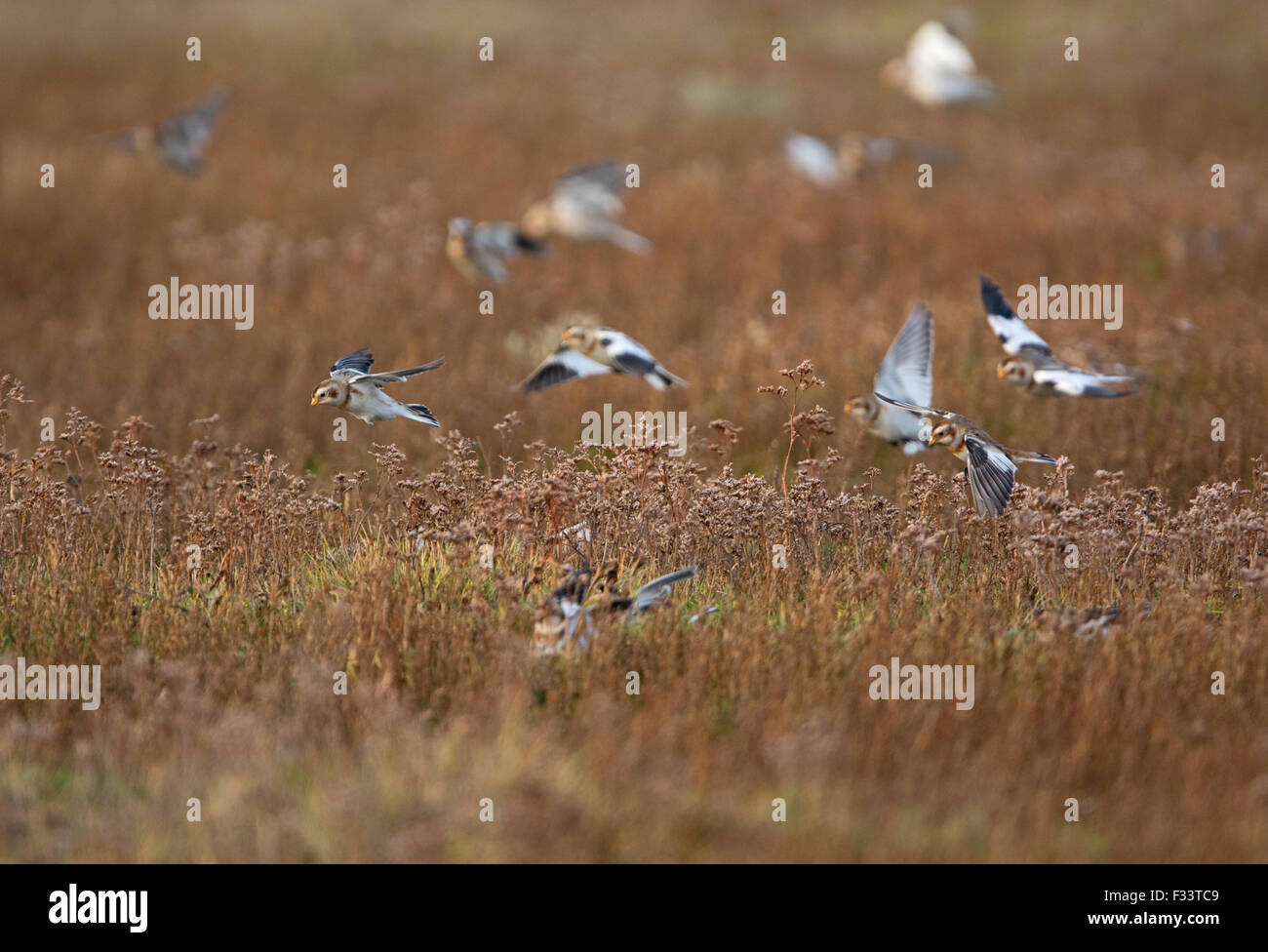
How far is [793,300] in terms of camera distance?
1363cm

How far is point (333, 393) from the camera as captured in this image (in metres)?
6.62

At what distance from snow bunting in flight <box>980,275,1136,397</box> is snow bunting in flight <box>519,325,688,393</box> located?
1.93 meters

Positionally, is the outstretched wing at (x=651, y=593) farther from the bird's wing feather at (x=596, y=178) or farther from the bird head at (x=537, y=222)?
the bird head at (x=537, y=222)

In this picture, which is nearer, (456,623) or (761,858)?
(761,858)

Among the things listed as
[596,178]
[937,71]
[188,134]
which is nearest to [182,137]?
[188,134]

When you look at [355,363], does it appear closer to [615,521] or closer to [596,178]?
[615,521]

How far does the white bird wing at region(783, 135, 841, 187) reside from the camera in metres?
18.8

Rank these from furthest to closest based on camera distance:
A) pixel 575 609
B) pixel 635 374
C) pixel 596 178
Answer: pixel 596 178
pixel 635 374
pixel 575 609

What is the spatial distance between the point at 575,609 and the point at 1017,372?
10.3 ft

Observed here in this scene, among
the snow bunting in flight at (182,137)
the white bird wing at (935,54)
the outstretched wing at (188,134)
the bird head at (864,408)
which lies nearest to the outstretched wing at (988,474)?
the bird head at (864,408)

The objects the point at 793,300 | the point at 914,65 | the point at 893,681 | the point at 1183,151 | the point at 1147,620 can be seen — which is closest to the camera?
the point at 893,681

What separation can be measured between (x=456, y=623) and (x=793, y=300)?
871 centimetres

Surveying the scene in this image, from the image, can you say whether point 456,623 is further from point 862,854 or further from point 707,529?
point 862,854

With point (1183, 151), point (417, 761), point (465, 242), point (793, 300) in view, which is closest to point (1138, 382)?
point (793, 300)
